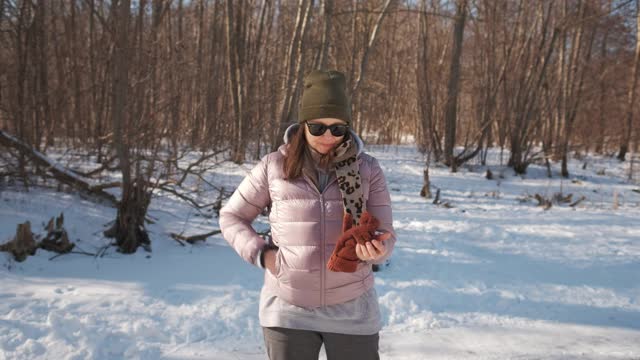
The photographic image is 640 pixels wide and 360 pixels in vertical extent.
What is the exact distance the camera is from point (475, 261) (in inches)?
229

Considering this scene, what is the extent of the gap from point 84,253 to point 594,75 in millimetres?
26600

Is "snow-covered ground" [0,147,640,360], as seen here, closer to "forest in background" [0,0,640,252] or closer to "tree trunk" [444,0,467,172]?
"forest in background" [0,0,640,252]

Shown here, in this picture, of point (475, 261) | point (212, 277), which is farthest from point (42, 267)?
point (475, 261)

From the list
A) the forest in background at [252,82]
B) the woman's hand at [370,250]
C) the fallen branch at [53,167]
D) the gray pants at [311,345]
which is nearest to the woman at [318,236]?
the gray pants at [311,345]

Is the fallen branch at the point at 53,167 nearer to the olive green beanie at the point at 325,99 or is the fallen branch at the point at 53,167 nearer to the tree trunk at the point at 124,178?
the tree trunk at the point at 124,178

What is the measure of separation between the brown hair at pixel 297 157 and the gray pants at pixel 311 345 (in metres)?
0.61

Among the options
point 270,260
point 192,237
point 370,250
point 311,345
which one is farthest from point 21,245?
point 370,250

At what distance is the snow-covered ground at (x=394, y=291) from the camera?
11.4ft

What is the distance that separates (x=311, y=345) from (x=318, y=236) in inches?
17.0

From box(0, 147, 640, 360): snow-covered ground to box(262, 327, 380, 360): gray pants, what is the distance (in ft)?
5.84

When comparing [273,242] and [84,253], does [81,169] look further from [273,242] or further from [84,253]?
[273,242]

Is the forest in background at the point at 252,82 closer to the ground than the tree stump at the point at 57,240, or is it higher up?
higher up

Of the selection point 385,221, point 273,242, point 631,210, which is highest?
point 385,221

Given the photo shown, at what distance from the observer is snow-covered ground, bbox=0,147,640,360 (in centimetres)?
347
